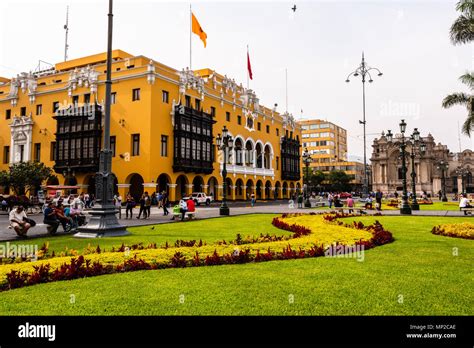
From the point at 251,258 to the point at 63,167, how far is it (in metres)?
36.6

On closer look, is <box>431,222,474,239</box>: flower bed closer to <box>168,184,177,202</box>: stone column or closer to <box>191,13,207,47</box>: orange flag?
<box>168,184,177,202</box>: stone column

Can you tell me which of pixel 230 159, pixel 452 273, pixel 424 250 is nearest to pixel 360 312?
pixel 452 273

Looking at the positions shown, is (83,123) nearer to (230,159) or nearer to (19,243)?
(230,159)

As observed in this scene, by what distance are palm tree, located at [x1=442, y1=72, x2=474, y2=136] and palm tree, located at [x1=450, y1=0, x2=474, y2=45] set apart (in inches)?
157

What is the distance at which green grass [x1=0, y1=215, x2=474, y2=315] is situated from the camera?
4.64 m

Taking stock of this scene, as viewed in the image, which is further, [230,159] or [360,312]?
[230,159]

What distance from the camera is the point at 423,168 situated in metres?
86.3

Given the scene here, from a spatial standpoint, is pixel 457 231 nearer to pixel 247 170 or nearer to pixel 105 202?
pixel 105 202

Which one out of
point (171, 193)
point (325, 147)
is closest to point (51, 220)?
point (171, 193)

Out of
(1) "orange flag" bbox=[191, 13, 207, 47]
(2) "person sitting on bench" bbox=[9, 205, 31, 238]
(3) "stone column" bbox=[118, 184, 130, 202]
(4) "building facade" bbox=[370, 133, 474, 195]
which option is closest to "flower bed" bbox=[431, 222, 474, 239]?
(2) "person sitting on bench" bbox=[9, 205, 31, 238]

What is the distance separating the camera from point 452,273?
639cm

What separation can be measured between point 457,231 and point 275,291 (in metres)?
9.03

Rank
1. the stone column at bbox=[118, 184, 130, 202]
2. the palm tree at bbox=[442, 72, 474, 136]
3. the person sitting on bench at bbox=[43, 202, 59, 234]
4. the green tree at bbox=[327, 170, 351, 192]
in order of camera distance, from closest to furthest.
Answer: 1. the person sitting on bench at bbox=[43, 202, 59, 234]
2. the palm tree at bbox=[442, 72, 474, 136]
3. the stone column at bbox=[118, 184, 130, 202]
4. the green tree at bbox=[327, 170, 351, 192]

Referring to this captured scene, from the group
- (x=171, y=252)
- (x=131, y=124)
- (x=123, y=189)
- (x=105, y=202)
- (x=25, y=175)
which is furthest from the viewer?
(x=131, y=124)
